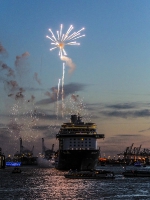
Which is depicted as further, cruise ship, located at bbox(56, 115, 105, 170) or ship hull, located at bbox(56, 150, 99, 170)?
cruise ship, located at bbox(56, 115, 105, 170)

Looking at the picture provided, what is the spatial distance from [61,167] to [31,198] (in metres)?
93.9

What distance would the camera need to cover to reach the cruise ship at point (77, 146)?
151125 mm

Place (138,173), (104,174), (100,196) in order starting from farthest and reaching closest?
(138,173)
(104,174)
(100,196)

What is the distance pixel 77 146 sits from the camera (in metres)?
157

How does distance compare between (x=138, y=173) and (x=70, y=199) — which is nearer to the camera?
(x=70, y=199)

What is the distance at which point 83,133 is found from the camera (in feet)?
529

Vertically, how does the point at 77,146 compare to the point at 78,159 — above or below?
above

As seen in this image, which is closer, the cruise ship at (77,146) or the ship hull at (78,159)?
the ship hull at (78,159)

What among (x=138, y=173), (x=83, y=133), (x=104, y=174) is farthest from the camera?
(x=83, y=133)

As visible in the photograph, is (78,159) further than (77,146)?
No

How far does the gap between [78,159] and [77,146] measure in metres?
6.75

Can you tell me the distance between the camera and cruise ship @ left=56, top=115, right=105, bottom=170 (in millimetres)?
151125

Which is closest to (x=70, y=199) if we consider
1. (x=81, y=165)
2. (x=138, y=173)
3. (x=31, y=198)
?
(x=31, y=198)

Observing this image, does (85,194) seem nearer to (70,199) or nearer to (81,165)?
(70,199)
